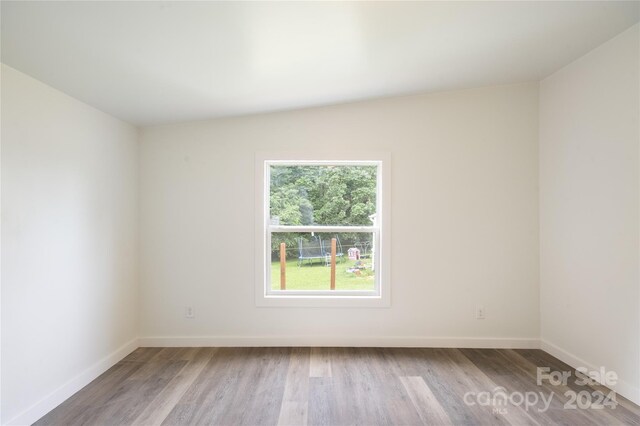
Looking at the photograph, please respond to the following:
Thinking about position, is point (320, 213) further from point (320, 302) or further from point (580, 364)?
point (580, 364)

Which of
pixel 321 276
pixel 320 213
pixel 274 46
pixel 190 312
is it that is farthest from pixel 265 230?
pixel 274 46

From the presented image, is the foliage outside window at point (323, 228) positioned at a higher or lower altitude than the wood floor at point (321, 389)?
higher

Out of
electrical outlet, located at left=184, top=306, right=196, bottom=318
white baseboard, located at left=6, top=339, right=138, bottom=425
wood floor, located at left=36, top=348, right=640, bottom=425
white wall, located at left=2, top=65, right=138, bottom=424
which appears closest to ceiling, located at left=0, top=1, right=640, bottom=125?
white wall, located at left=2, top=65, right=138, bottom=424

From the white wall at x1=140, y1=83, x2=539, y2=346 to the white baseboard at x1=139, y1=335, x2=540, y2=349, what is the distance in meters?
0.01

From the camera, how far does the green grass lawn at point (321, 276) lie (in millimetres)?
3150

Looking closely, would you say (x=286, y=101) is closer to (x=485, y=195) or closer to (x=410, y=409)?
(x=485, y=195)

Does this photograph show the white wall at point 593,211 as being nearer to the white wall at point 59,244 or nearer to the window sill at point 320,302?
the window sill at point 320,302

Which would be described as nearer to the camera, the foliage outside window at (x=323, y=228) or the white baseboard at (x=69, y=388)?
the white baseboard at (x=69, y=388)

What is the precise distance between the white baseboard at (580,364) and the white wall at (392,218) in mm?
246

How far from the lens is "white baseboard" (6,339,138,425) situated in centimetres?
187

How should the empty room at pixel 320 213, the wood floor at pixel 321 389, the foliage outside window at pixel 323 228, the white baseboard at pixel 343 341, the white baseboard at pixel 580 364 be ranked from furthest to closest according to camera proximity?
the foliage outside window at pixel 323 228
the white baseboard at pixel 343 341
the white baseboard at pixel 580 364
the wood floor at pixel 321 389
the empty room at pixel 320 213

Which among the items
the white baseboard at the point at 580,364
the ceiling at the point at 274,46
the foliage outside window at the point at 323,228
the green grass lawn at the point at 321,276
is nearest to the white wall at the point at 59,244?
the ceiling at the point at 274,46

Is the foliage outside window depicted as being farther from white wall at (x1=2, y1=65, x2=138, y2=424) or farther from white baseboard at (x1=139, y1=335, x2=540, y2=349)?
white wall at (x1=2, y1=65, x2=138, y2=424)

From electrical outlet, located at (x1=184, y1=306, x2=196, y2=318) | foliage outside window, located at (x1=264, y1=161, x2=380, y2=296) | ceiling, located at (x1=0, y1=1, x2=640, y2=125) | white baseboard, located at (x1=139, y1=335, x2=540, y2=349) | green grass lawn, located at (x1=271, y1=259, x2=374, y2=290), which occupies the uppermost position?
ceiling, located at (x1=0, y1=1, x2=640, y2=125)
